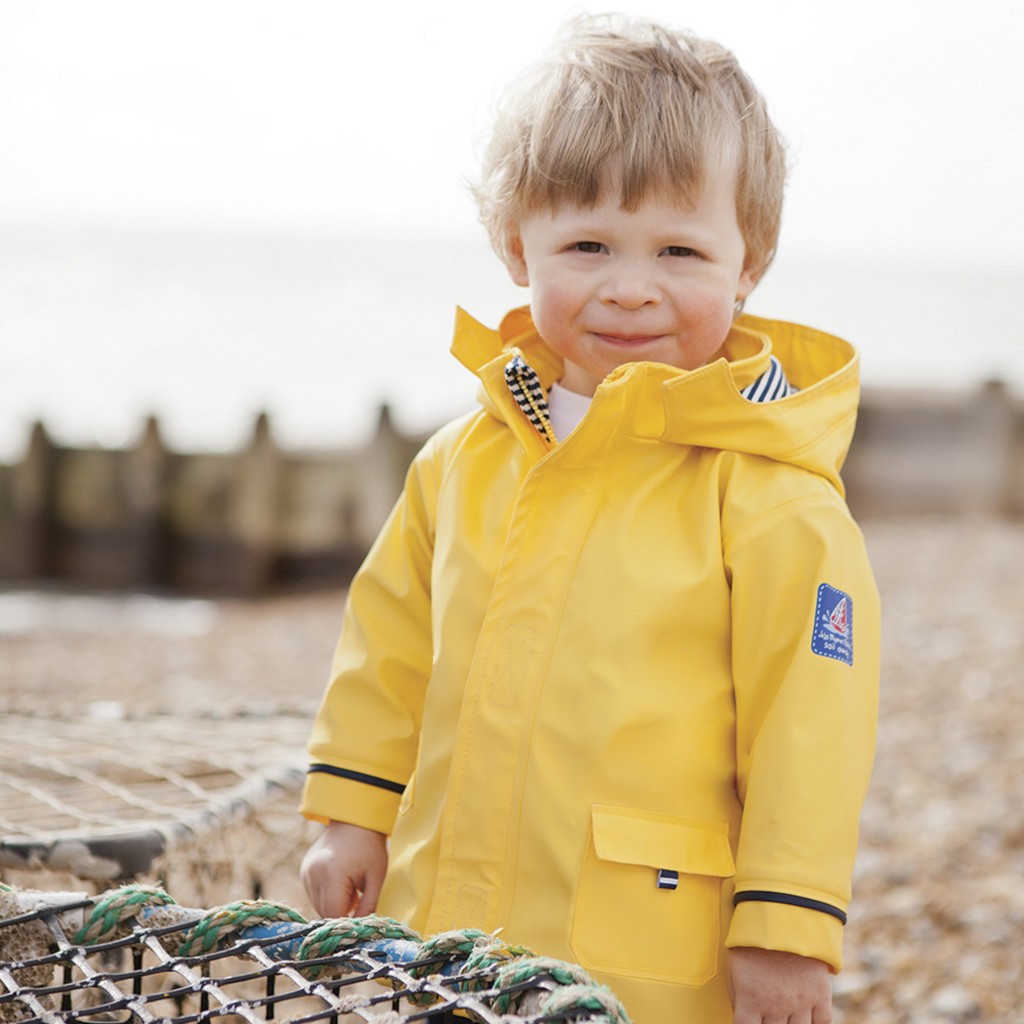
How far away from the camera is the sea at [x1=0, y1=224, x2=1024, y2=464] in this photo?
32.5ft

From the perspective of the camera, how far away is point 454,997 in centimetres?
116

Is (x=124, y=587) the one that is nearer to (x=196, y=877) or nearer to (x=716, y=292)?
(x=196, y=877)

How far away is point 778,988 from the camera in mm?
1543

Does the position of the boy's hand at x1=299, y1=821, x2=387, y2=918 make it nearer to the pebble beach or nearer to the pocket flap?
the pebble beach

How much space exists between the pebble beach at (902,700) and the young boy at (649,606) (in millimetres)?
723

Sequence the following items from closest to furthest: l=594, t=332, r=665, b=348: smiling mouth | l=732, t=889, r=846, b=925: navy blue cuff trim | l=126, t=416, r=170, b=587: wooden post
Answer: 1. l=732, t=889, r=846, b=925: navy blue cuff trim
2. l=594, t=332, r=665, b=348: smiling mouth
3. l=126, t=416, r=170, b=587: wooden post

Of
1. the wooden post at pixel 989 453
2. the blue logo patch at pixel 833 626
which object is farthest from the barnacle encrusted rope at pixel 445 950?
the wooden post at pixel 989 453

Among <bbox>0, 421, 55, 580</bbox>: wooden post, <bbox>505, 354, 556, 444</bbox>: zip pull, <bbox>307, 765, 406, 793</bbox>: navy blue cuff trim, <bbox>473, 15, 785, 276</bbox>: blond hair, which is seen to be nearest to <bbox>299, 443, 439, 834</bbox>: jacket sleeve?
<bbox>307, 765, 406, 793</bbox>: navy blue cuff trim

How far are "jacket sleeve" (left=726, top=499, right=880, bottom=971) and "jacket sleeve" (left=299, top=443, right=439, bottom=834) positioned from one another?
0.53 m

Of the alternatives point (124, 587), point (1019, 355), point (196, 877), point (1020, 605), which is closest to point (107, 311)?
point (1019, 355)

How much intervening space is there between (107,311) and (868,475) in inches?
1832

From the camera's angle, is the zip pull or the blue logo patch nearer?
the blue logo patch

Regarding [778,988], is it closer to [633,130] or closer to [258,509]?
[633,130]

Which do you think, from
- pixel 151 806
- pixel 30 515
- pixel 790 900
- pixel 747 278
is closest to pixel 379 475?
pixel 30 515
